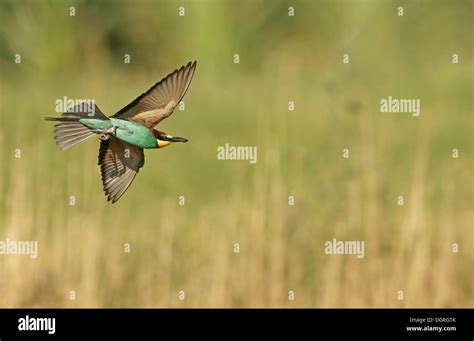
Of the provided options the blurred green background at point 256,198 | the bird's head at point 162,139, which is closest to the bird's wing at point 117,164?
the bird's head at point 162,139

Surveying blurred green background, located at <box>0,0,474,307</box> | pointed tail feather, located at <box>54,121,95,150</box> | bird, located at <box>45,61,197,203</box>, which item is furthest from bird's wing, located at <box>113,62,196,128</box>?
blurred green background, located at <box>0,0,474,307</box>

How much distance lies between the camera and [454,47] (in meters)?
9.40

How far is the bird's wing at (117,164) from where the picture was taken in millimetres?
3590

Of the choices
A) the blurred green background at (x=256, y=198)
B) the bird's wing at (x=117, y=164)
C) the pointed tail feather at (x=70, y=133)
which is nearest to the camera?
the pointed tail feather at (x=70, y=133)

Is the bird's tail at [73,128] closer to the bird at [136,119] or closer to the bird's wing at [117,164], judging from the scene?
the bird at [136,119]

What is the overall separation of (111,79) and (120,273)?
3827 mm

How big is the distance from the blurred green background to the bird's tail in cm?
89

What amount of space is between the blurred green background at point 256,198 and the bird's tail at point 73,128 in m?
0.89

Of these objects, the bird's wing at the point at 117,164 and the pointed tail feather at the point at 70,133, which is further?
the bird's wing at the point at 117,164

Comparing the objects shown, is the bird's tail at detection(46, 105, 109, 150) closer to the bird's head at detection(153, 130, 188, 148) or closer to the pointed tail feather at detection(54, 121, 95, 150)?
the pointed tail feather at detection(54, 121, 95, 150)
